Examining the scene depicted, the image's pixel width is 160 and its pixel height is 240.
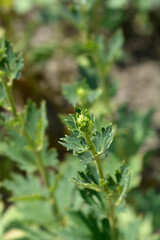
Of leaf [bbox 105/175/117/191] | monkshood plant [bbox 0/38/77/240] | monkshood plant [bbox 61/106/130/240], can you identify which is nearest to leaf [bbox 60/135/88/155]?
monkshood plant [bbox 61/106/130/240]

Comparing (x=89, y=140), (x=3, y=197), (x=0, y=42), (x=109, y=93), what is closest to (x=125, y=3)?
(x=109, y=93)

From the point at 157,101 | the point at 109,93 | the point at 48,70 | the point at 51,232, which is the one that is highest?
the point at 48,70

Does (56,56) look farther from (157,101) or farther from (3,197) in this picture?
(3,197)

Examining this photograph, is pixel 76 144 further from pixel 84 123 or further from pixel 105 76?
pixel 105 76

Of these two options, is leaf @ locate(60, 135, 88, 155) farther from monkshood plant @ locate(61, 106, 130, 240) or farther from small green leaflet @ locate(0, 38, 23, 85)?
small green leaflet @ locate(0, 38, 23, 85)

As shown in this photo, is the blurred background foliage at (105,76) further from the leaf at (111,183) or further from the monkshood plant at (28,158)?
the leaf at (111,183)

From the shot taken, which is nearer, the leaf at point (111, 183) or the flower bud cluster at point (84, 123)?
the flower bud cluster at point (84, 123)

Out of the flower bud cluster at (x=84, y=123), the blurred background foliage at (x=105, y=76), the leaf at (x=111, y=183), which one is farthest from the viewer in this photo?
the blurred background foliage at (x=105, y=76)

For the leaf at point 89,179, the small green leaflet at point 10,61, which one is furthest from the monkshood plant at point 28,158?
the leaf at point 89,179

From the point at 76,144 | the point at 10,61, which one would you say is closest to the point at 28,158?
the point at 10,61
